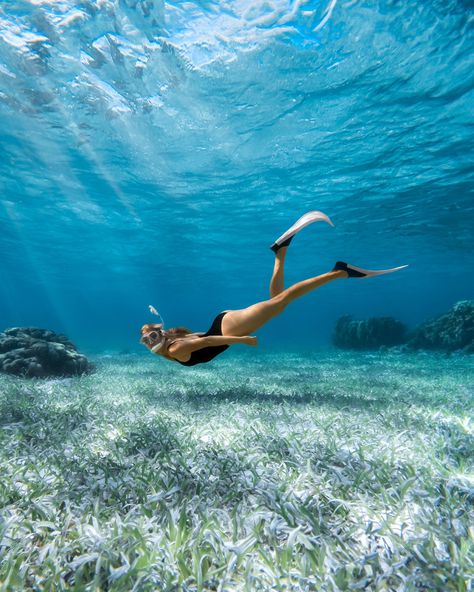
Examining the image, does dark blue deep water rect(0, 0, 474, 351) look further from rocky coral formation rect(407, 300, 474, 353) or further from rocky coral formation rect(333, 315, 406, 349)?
rocky coral formation rect(333, 315, 406, 349)

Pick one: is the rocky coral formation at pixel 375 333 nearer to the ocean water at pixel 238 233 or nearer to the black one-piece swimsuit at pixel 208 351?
the ocean water at pixel 238 233

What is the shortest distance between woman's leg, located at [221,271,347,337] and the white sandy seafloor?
4.99ft

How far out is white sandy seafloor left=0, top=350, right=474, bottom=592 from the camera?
2051 millimetres

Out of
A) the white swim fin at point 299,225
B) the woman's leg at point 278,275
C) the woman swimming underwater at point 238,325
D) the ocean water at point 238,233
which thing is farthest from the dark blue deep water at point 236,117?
the woman swimming underwater at point 238,325

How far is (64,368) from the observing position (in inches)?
468

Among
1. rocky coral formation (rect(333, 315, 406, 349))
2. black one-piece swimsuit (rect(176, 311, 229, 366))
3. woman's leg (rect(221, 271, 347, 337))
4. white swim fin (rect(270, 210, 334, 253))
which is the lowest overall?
rocky coral formation (rect(333, 315, 406, 349))

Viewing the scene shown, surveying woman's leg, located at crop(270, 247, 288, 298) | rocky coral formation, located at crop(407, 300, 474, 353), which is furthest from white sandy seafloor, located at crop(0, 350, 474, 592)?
rocky coral formation, located at crop(407, 300, 474, 353)

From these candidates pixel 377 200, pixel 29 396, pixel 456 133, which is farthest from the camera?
pixel 377 200

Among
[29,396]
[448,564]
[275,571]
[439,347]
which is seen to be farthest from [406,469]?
[439,347]

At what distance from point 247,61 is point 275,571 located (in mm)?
15419

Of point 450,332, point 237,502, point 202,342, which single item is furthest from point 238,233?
point 237,502

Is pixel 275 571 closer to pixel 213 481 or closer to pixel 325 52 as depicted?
pixel 213 481

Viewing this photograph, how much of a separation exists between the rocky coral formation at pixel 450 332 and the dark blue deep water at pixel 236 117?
9033mm

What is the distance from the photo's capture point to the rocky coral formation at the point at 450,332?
2022 centimetres
